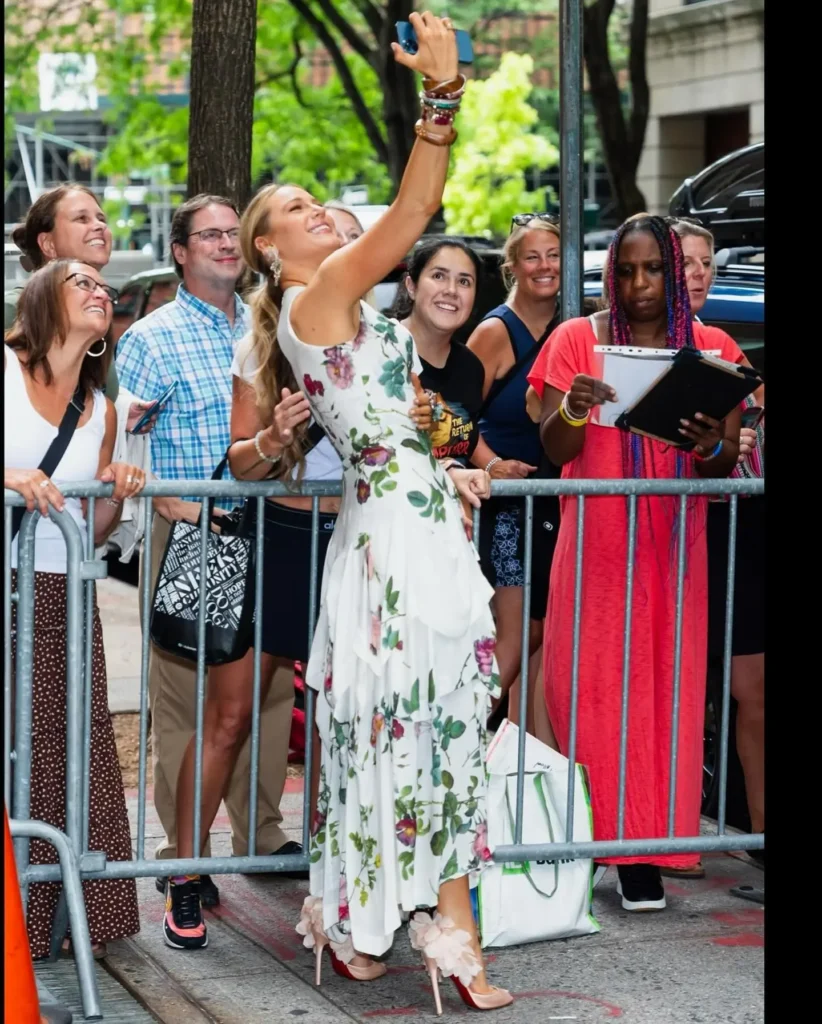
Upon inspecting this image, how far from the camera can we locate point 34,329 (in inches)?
180

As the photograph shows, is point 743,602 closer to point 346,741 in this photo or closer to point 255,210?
point 346,741

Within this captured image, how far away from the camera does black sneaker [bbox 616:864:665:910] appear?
16.7ft

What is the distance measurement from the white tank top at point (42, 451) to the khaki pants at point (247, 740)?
84 centimetres

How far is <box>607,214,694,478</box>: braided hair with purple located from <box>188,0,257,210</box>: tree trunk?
3.22 meters

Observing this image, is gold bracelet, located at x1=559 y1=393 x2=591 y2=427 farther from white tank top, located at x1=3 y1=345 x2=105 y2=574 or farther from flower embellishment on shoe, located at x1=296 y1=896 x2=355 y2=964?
flower embellishment on shoe, located at x1=296 y1=896 x2=355 y2=964

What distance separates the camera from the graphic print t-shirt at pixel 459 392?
17.3 ft

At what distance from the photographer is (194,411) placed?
5.18 meters

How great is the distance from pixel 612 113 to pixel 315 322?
14.8m

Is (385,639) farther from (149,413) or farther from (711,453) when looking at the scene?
(711,453)

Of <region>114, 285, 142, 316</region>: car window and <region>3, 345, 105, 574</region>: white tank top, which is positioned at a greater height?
<region>114, 285, 142, 316</region>: car window

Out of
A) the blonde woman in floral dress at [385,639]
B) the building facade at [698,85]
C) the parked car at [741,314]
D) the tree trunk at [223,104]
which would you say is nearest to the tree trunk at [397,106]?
the tree trunk at [223,104]

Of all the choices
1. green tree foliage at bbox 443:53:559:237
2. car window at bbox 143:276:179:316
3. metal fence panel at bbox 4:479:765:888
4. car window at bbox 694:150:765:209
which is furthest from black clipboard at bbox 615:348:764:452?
green tree foliage at bbox 443:53:559:237

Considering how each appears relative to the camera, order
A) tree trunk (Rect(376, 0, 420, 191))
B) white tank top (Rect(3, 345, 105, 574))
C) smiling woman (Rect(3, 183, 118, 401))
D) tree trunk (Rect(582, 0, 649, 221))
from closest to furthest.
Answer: white tank top (Rect(3, 345, 105, 574)) → smiling woman (Rect(3, 183, 118, 401)) → tree trunk (Rect(582, 0, 649, 221)) → tree trunk (Rect(376, 0, 420, 191))
